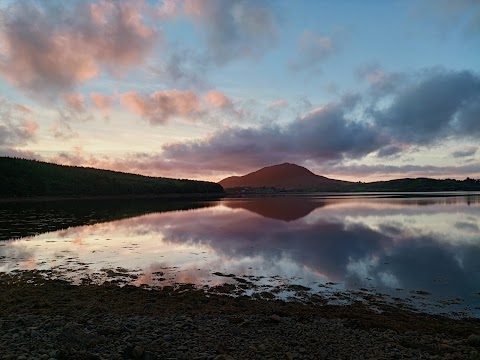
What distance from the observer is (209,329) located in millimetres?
10281

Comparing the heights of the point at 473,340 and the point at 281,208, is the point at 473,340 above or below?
below

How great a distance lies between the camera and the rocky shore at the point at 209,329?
338 inches

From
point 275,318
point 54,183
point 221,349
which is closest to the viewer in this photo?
point 221,349

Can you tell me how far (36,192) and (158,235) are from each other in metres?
111

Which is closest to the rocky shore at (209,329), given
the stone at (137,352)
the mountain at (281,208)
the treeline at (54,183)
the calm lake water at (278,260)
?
the stone at (137,352)

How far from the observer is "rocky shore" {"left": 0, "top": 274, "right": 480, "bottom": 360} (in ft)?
28.2

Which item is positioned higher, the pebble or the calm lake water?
the pebble

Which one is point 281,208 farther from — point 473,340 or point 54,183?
point 54,183

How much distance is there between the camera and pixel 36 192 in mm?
122438

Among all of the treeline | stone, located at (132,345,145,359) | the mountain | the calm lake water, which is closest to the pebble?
stone, located at (132,345,145,359)

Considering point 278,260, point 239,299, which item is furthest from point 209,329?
point 278,260

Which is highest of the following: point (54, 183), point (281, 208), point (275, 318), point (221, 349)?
point (54, 183)

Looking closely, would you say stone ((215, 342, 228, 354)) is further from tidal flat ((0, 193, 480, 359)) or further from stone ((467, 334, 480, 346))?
stone ((467, 334, 480, 346))

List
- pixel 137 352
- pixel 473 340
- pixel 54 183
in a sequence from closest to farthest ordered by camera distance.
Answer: pixel 137 352 < pixel 473 340 < pixel 54 183
